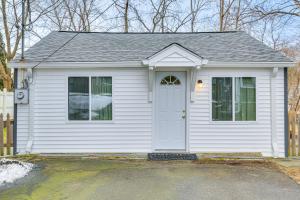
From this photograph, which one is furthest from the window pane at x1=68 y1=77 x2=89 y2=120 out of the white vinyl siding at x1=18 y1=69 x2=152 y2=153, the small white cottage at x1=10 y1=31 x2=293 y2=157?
the white vinyl siding at x1=18 y1=69 x2=152 y2=153

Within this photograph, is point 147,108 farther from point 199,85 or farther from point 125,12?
point 125,12

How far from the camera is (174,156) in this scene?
8398mm

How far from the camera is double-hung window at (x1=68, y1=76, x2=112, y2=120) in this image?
893 centimetres

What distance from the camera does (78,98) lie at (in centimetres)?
894

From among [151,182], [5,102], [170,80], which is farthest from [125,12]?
[151,182]

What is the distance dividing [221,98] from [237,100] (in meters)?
0.46

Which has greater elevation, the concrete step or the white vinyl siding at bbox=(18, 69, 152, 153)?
the white vinyl siding at bbox=(18, 69, 152, 153)

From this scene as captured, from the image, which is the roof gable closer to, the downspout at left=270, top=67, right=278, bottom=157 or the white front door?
the white front door

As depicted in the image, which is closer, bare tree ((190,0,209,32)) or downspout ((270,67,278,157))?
downspout ((270,67,278,157))

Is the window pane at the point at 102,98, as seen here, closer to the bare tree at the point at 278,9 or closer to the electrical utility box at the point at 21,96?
the electrical utility box at the point at 21,96

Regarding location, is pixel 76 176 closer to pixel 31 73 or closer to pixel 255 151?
pixel 31 73

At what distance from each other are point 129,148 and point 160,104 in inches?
60.9

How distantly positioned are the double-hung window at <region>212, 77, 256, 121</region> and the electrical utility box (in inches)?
208

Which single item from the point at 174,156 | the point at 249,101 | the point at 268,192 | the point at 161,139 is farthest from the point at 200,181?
the point at 249,101
